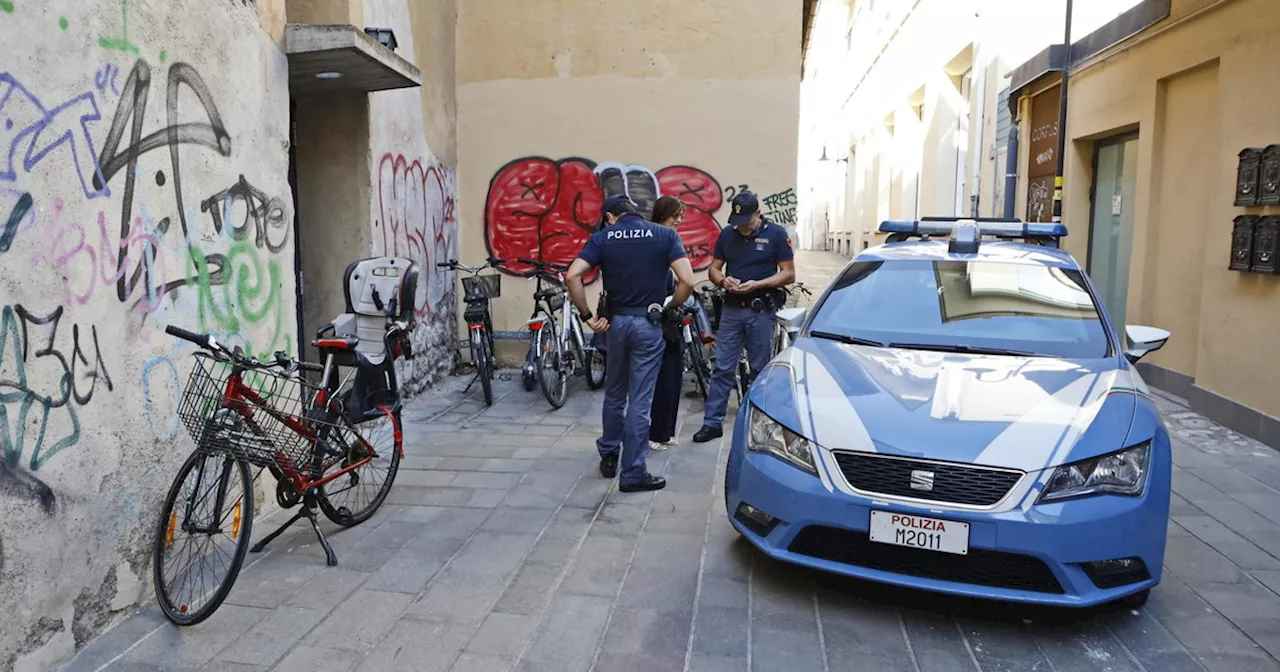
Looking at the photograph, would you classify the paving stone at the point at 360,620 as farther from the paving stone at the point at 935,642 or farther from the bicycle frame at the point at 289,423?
the paving stone at the point at 935,642

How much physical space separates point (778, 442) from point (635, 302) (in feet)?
5.60

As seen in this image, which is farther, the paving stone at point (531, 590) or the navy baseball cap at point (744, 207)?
the navy baseball cap at point (744, 207)

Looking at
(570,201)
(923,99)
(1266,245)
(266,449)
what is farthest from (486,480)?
(923,99)

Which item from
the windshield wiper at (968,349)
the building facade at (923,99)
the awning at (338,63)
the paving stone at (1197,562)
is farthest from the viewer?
the building facade at (923,99)

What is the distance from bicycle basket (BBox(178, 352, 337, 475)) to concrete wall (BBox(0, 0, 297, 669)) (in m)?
0.30

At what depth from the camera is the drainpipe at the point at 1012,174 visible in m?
13.0

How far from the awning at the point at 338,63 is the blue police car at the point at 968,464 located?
3.23m

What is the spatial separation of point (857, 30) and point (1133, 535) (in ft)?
95.0

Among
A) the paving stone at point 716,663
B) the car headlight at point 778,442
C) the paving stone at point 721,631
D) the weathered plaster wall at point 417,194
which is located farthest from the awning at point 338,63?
the paving stone at point 716,663

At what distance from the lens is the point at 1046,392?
3865 mm

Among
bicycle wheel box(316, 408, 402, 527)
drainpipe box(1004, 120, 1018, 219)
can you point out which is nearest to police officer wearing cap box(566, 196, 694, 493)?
bicycle wheel box(316, 408, 402, 527)

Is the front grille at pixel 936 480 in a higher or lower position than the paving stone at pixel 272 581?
higher

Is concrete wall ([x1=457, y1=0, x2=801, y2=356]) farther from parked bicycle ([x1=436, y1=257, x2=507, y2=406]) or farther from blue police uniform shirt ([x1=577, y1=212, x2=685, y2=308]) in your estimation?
blue police uniform shirt ([x1=577, y1=212, x2=685, y2=308])

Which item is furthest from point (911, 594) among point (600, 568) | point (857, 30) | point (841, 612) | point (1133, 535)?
point (857, 30)
